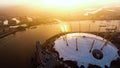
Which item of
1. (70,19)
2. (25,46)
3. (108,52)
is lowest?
(70,19)

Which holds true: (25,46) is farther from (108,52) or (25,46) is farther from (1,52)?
(108,52)

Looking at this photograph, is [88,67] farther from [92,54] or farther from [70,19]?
[70,19]

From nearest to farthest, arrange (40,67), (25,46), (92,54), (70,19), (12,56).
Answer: (40,67), (92,54), (12,56), (25,46), (70,19)

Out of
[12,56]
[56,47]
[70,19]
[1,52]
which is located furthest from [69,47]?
[70,19]

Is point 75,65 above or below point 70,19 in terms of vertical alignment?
above

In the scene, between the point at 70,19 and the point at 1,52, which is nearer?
the point at 1,52

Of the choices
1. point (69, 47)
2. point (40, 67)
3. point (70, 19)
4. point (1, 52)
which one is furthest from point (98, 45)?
point (70, 19)

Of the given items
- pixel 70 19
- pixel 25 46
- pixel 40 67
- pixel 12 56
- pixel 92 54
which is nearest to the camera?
pixel 40 67
